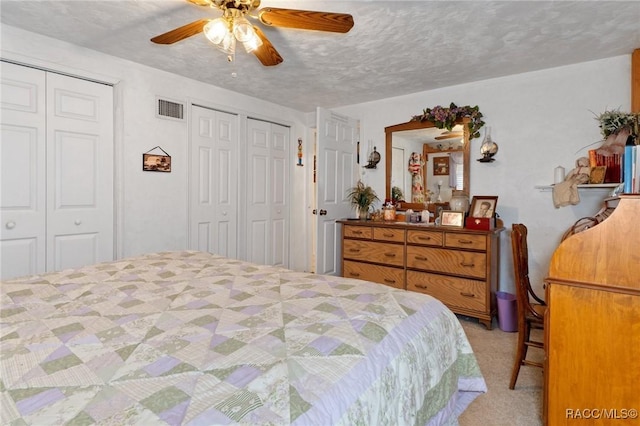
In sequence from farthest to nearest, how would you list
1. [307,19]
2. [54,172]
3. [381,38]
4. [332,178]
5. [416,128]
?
[332,178] < [416,128] < [54,172] < [381,38] < [307,19]

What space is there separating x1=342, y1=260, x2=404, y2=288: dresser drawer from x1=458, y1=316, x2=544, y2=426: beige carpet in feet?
2.85

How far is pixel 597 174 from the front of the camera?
276cm

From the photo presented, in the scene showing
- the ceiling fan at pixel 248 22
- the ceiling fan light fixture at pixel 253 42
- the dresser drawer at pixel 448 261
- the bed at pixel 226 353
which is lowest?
the dresser drawer at pixel 448 261

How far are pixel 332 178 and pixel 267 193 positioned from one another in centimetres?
88

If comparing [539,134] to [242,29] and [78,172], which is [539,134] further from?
[78,172]

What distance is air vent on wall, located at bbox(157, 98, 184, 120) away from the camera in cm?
328

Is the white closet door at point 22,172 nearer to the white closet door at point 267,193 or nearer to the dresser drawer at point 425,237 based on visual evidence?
the white closet door at point 267,193

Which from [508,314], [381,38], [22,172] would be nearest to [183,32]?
[381,38]

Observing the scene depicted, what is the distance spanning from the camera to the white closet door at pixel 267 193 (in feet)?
13.7

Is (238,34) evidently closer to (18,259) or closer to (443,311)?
(443,311)

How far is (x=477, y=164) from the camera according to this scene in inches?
140

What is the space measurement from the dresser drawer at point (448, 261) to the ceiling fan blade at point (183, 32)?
8.56ft

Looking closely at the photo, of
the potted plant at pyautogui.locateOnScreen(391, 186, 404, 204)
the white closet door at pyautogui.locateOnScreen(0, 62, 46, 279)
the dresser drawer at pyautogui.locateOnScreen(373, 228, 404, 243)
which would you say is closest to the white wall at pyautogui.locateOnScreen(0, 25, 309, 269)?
the white closet door at pyautogui.locateOnScreen(0, 62, 46, 279)

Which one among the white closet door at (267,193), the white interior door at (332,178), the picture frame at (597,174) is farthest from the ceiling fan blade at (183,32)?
the picture frame at (597,174)
